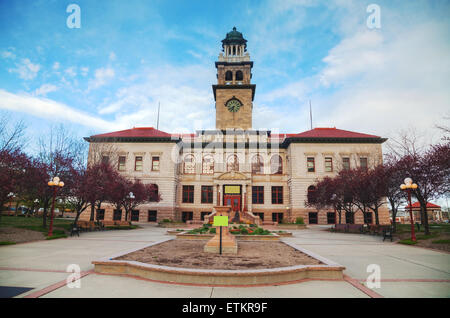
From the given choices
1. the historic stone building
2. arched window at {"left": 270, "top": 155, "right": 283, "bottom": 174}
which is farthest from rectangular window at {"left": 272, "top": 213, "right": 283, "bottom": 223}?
arched window at {"left": 270, "top": 155, "right": 283, "bottom": 174}

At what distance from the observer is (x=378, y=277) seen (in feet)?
22.4

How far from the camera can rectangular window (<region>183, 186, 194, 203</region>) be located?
3878 cm

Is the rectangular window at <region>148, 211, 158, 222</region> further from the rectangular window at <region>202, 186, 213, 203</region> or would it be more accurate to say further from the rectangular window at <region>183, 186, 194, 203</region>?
the rectangular window at <region>202, 186, 213, 203</region>

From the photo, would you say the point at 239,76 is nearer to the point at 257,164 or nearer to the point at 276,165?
the point at 257,164

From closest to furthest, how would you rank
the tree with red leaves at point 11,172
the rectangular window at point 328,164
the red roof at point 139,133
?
the tree with red leaves at point 11,172, the rectangular window at point 328,164, the red roof at point 139,133

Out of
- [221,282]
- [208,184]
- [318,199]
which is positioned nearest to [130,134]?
[208,184]

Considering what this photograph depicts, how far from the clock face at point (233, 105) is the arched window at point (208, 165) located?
1035cm

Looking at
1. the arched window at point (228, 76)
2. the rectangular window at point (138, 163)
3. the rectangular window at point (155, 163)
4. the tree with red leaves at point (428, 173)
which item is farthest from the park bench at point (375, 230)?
the arched window at point (228, 76)

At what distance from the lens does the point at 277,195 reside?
125 ft

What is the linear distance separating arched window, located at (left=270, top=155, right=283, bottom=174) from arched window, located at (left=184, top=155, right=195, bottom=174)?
1271 cm

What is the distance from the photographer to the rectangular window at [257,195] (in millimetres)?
38031

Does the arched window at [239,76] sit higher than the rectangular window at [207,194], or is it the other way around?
the arched window at [239,76]

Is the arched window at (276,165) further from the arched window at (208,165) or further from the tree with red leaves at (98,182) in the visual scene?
the tree with red leaves at (98,182)

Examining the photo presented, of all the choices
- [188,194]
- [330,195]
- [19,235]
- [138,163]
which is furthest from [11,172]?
[330,195]
